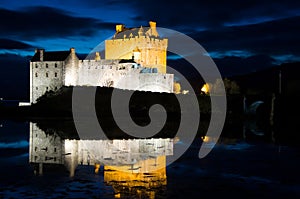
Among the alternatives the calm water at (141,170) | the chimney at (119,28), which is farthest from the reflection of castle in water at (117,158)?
the chimney at (119,28)

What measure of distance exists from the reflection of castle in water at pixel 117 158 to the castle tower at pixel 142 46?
26883 millimetres

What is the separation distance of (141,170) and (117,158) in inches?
98.1

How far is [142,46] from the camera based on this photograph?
1891 inches

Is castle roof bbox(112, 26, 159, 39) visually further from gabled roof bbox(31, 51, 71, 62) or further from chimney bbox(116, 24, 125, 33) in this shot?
gabled roof bbox(31, 51, 71, 62)

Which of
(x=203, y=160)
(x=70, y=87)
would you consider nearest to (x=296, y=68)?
(x=70, y=87)

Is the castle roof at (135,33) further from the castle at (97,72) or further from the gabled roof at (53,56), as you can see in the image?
the gabled roof at (53,56)

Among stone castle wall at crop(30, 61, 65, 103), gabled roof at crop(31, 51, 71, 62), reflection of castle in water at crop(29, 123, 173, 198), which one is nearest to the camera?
reflection of castle in water at crop(29, 123, 173, 198)

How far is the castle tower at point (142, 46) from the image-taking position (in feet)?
158

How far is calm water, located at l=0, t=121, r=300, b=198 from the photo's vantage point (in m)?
10.3

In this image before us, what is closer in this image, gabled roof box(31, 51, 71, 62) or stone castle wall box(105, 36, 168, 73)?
gabled roof box(31, 51, 71, 62)

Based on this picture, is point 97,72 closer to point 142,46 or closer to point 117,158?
point 142,46

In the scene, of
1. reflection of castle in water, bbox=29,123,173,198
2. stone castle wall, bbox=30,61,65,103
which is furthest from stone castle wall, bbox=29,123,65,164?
stone castle wall, bbox=30,61,65,103

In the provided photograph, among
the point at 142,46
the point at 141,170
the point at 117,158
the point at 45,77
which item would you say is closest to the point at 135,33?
the point at 142,46

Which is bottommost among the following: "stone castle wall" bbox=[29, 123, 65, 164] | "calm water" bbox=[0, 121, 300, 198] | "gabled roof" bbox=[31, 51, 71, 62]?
"calm water" bbox=[0, 121, 300, 198]
